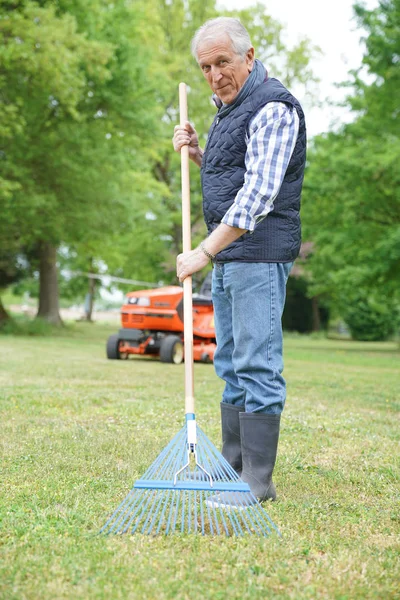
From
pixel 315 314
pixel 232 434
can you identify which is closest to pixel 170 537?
pixel 232 434

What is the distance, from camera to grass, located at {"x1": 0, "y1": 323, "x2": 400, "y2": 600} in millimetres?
2045

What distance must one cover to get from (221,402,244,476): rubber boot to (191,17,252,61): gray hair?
151 cm

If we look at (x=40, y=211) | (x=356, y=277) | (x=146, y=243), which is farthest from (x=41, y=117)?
(x=146, y=243)

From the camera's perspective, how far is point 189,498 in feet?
8.36

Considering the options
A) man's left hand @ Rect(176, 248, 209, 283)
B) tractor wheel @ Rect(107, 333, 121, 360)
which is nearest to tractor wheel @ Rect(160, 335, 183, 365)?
tractor wheel @ Rect(107, 333, 121, 360)

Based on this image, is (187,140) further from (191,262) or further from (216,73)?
(191,262)

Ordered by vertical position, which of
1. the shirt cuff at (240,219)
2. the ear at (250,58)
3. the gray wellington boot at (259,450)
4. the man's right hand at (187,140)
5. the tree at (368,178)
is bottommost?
the gray wellington boot at (259,450)

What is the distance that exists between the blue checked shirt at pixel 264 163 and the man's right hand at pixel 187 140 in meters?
0.66

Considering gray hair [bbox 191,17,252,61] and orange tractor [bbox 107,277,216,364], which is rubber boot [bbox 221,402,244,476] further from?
orange tractor [bbox 107,277,216,364]

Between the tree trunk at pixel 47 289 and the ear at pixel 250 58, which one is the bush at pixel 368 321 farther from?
the ear at pixel 250 58

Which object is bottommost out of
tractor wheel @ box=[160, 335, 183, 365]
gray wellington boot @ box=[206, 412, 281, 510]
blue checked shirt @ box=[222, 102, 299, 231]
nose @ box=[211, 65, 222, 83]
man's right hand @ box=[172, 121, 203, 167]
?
gray wellington boot @ box=[206, 412, 281, 510]

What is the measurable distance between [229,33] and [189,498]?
1.77 metres

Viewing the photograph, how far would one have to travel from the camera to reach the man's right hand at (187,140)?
3.42 m

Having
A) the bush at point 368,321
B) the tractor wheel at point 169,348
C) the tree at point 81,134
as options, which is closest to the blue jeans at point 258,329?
the tractor wheel at point 169,348
